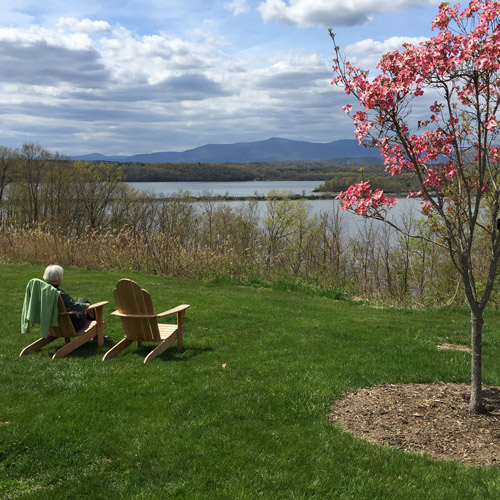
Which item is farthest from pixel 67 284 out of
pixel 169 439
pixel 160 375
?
pixel 169 439

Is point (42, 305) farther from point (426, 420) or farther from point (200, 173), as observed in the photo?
point (200, 173)

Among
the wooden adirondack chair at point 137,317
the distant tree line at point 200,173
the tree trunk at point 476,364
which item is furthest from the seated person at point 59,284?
the distant tree line at point 200,173

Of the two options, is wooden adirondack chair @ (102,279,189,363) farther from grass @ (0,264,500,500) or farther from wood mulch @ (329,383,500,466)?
wood mulch @ (329,383,500,466)

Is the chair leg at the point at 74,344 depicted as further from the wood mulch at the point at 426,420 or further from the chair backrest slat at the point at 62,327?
the wood mulch at the point at 426,420

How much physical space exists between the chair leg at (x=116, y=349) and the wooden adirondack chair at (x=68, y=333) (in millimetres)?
467

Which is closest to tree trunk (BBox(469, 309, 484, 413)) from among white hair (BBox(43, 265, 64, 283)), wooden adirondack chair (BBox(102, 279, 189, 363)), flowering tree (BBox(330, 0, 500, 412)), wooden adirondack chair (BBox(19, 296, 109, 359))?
flowering tree (BBox(330, 0, 500, 412))

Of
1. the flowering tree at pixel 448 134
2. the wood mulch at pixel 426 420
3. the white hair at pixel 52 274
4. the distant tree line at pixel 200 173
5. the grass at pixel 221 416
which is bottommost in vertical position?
the wood mulch at pixel 426 420

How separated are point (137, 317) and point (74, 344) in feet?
3.34

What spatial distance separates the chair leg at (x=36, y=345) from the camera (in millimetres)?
6093

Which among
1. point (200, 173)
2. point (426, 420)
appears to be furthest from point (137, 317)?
point (200, 173)

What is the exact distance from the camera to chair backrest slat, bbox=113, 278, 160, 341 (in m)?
5.89

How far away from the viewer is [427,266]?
789 inches

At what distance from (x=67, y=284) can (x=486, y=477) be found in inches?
387

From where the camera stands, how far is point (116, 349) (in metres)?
6.12
